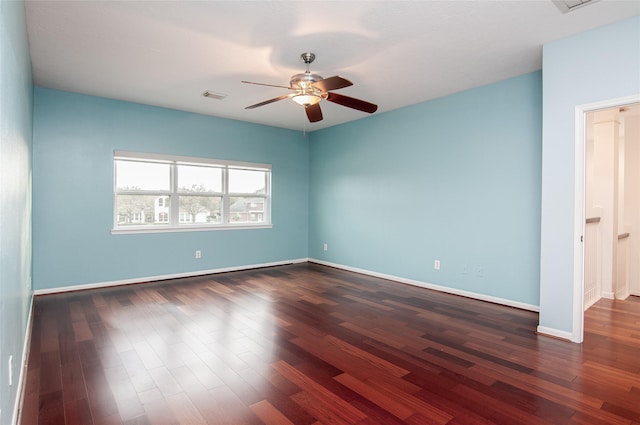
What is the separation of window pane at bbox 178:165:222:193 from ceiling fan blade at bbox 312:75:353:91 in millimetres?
3236

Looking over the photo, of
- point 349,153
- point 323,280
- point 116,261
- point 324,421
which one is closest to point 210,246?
point 116,261

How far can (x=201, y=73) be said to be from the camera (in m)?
3.80

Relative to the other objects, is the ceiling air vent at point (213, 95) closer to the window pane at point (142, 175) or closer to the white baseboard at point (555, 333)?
the window pane at point (142, 175)

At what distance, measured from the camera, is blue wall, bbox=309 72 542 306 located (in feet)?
12.7

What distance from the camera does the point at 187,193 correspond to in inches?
216

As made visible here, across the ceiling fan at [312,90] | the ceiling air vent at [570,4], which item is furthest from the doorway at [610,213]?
the ceiling fan at [312,90]

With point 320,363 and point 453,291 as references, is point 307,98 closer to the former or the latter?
point 320,363

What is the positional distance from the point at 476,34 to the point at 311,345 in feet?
9.72

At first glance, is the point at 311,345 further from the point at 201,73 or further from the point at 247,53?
Answer: the point at 201,73

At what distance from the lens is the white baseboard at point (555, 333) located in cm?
297

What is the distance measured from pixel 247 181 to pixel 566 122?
4720 mm

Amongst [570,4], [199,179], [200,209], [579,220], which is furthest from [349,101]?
[200,209]

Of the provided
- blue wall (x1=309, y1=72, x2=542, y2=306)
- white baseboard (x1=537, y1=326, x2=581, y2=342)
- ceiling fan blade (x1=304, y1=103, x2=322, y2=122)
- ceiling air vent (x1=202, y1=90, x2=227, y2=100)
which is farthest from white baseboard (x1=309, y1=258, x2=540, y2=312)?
ceiling air vent (x1=202, y1=90, x2=227, y2=100)

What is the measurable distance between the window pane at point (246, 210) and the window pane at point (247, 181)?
5.9 inches
